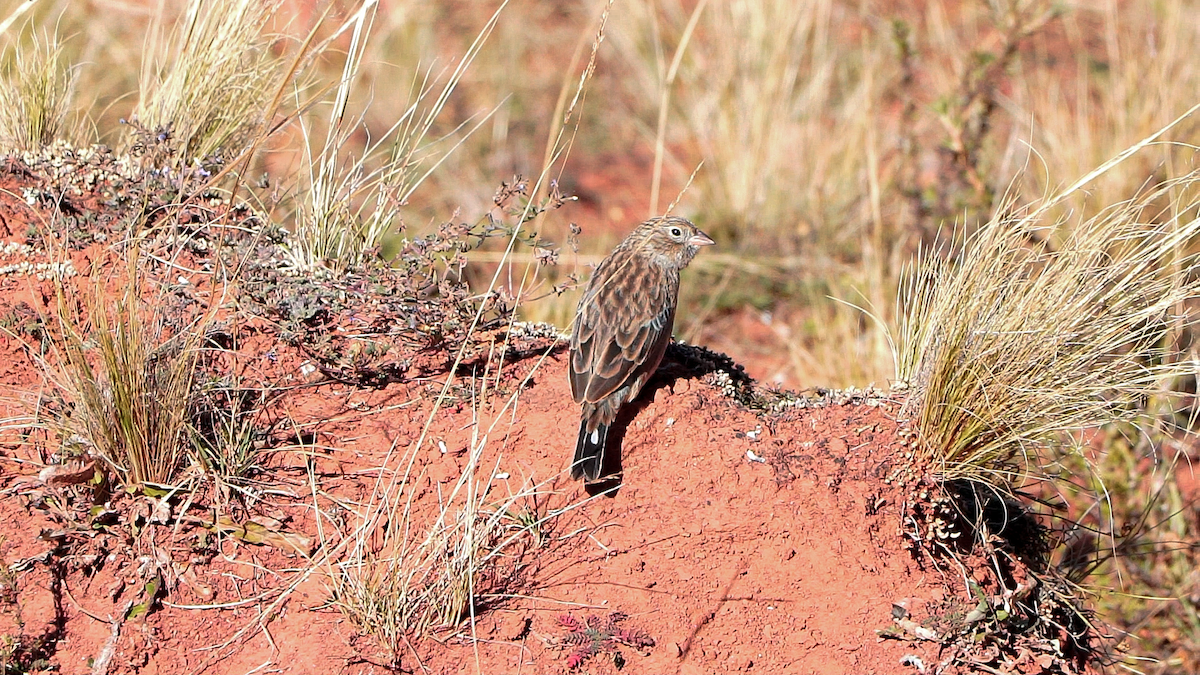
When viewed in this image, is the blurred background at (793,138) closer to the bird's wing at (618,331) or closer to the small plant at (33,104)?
the small plant at (33,104)

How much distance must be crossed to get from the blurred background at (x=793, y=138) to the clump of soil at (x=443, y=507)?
112 cm

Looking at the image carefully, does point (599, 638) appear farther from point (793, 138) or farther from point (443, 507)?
point (793, 138)

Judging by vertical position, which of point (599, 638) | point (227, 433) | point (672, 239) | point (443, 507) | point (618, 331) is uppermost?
point (672, 239)

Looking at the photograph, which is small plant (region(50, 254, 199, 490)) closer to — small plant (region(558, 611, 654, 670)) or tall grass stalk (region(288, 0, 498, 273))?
tall grass stalk (region(288, 0, 498, 273))

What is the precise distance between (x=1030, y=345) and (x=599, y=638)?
181 cm

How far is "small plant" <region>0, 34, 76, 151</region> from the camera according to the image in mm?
5305

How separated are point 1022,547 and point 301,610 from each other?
9.10 feet

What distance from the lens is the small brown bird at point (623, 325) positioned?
4.32 metres

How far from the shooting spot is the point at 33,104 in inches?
211

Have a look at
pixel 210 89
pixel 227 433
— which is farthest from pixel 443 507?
pixel 210 89

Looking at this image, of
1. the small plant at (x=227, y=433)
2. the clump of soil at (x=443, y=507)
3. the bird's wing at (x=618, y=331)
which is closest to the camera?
the clump of soil at (x=443, y=507)

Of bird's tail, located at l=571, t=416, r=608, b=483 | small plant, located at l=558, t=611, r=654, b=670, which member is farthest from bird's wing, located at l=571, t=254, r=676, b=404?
small plant, located at l=558, t=611, r=654, b=670

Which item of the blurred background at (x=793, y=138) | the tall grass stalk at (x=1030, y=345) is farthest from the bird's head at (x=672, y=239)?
the tall grass stalk at (x=1030, y=345)

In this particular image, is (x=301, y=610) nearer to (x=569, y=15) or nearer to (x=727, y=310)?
(x=727, y=310)
